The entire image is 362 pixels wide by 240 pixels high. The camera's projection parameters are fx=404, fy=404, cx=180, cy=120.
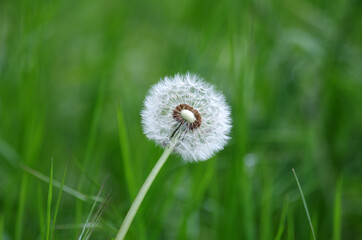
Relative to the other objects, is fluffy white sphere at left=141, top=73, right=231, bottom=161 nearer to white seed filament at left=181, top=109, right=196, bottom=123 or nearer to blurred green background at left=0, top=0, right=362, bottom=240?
white seed filament at left=181, top=109, right=196, bottom=123

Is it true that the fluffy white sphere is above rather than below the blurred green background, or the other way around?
below

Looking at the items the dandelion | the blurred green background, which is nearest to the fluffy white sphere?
the dandelion

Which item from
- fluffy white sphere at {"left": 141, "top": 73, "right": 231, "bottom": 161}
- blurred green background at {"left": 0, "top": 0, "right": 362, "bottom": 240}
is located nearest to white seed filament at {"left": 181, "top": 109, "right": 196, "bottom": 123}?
fluffy white sphere at {"left": 141, "top": 73, "right": 231, "bottom": 161}

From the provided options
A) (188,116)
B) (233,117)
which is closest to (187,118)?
(188,116)

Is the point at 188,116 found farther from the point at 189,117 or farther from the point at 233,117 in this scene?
the point at 233,117

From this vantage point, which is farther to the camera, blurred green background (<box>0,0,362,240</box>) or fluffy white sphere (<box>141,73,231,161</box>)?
blurred green background (<box>0,0,362,240</box>)
